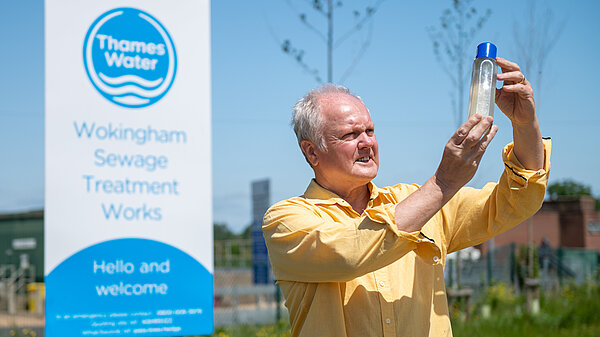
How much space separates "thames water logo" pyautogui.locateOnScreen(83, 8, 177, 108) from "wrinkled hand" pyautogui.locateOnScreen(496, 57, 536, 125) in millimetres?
2279

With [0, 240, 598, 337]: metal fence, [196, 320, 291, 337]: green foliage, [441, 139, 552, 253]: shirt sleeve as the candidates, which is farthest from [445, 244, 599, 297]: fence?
[441, 139, 552, 253]: shirt sleeve

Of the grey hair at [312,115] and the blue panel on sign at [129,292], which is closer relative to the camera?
the grey hair at [312,115]

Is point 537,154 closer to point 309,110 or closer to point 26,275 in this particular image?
point 309,110

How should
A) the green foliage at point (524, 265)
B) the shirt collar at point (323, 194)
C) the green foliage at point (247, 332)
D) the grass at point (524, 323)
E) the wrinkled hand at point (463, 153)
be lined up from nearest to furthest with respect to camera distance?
the wrinkled hand at point (463, 153) < the shirt collar at point (323, 194) < the green foliage at point (247, 332) < the grass at point (524, 323) < the green foliage at point (524, 265)

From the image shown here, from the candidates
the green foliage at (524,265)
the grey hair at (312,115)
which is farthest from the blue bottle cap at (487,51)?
the green foliage at (524,265)

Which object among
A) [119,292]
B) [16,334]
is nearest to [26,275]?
[16,334]

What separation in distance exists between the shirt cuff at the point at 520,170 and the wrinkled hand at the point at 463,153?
1.35ft

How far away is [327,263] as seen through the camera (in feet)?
6.50

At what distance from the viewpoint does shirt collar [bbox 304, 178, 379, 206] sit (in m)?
2.40

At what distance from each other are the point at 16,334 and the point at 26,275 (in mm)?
11050

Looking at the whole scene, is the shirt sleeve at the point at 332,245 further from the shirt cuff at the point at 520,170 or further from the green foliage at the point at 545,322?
the green foliage at the point at 545,322

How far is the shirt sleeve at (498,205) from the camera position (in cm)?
228

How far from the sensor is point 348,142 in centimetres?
235

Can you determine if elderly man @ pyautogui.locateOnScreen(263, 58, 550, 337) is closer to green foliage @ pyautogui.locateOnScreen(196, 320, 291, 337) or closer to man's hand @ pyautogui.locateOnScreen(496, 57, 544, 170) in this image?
man's hand @ pyautogui.locateOnScreen(496, 57, 544, 170)
